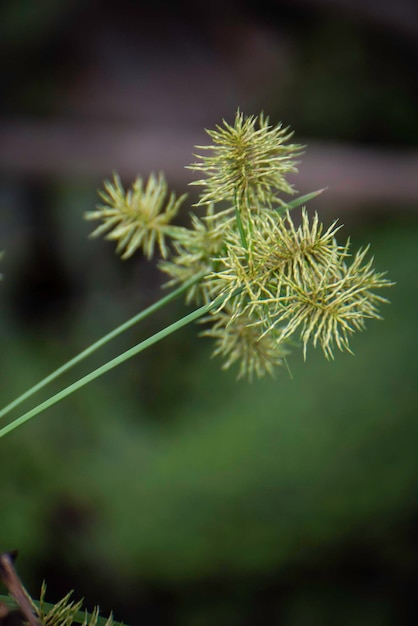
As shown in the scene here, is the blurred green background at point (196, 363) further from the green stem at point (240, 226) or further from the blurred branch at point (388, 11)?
the green stem at point (240, 226)

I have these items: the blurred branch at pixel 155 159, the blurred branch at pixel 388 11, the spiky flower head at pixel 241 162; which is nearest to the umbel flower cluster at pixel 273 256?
the spiky flower head at pixel 241 162

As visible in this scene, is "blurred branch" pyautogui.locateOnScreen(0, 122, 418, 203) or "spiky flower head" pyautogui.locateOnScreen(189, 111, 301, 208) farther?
"blurred branch" pyautogui.locateOnScreen(0, 122, 418, 203)

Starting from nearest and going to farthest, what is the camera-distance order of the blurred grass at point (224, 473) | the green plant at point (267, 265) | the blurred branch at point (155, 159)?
1. the green plant at point (267, 265)
2. the blurred grass at point (224, 473)
3. the blurred branch at point (155, 159)

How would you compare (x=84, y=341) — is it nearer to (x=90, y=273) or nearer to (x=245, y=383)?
(x=90, y=273)

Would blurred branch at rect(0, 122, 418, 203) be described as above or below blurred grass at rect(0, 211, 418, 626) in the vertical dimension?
above

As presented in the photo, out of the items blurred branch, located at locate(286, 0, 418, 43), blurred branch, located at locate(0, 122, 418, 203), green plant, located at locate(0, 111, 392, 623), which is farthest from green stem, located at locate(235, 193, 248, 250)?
blurred branch, located at locate(286, 0, 418, 43)

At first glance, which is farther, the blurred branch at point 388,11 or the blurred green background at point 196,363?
the blurred branch at point 388,11

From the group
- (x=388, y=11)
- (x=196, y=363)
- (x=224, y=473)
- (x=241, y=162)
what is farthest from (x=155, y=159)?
(x=241, y=162)

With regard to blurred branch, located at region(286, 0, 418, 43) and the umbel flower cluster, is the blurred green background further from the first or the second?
the umbel flower cluster
